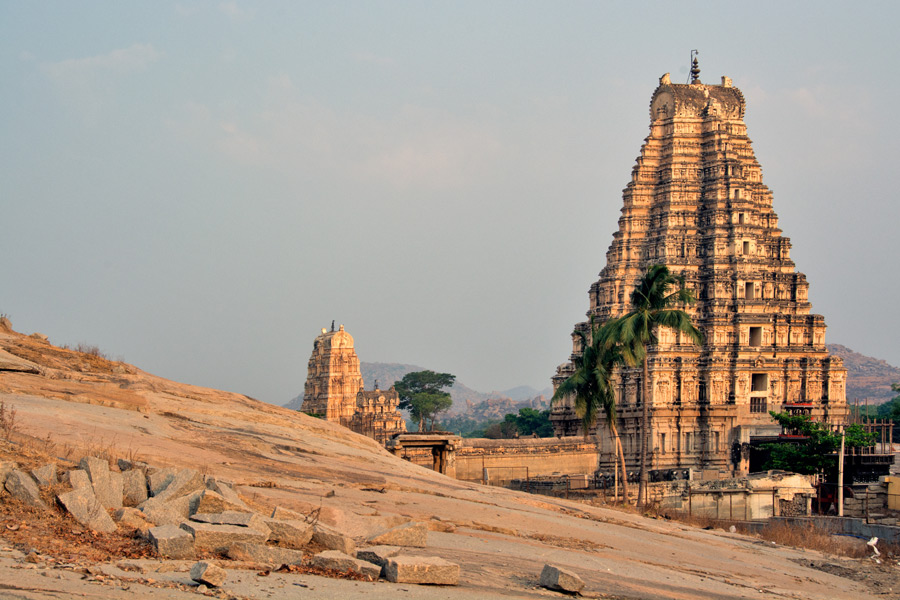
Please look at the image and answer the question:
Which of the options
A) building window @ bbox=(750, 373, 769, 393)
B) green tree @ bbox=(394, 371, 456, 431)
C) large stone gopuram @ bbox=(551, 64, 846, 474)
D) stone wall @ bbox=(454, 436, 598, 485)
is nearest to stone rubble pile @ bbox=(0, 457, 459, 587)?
stone wall @ bbox=(454, 436, 598, 485)

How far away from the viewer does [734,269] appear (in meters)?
63.5

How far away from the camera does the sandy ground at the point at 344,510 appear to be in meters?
10.8

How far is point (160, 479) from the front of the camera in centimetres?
1314

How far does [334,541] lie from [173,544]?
2.01 meters

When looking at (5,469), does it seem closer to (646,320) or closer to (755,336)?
(646,320)

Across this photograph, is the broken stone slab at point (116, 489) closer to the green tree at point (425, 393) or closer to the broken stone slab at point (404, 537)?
the broken stone slab at point (404, 537)

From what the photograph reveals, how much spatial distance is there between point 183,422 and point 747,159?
56585mm

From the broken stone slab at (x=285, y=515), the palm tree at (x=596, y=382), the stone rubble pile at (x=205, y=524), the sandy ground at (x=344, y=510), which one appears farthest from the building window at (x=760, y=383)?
the broken stone slab at (x=285, y=515)

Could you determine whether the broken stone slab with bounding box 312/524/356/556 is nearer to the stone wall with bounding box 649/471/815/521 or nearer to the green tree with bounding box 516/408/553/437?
the stone wall with bounding box 649/471/815/521

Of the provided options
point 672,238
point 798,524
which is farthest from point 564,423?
point 798,524

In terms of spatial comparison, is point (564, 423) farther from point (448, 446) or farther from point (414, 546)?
point (414, 546)

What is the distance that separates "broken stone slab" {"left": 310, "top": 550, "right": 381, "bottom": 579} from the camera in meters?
11.2

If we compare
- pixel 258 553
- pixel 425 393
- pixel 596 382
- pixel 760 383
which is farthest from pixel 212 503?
pixel 425 393

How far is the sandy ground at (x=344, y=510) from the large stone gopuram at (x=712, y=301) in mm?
37097
